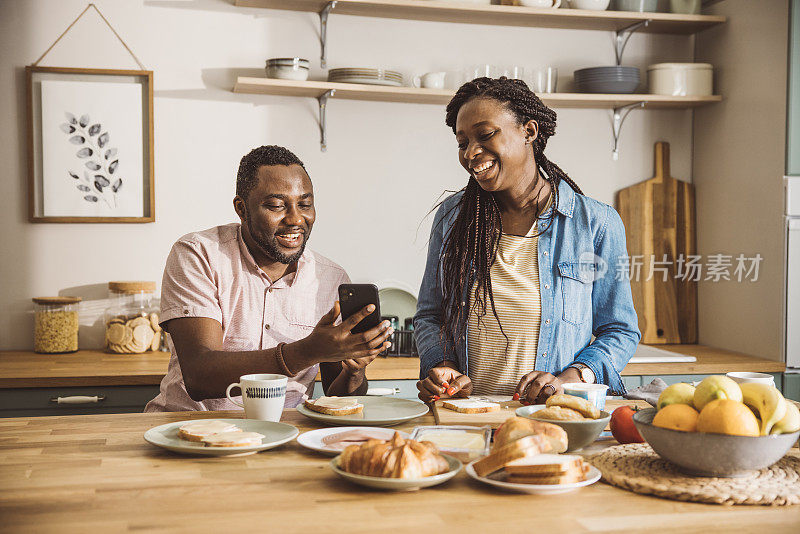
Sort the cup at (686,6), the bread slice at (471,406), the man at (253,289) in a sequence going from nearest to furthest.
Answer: the bread slice at (471,406)
the man at (253,289)
the cup at (686,6)

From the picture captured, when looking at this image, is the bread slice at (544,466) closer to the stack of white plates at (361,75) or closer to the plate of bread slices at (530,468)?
the plate of bread slices at (530,468)

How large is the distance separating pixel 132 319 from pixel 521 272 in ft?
5.74

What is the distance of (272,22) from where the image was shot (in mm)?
3295

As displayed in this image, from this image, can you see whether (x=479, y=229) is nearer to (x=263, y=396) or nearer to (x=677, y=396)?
(x=263, y=396)

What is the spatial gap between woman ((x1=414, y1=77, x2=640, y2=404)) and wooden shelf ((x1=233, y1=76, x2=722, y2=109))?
115cm

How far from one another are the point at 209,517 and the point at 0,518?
264 mm

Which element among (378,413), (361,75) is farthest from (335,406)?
(361,75)

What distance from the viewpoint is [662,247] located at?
363 centimetres

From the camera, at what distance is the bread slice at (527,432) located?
47.2 inches

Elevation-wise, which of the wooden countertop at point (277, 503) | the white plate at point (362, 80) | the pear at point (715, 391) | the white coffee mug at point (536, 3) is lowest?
the wooden countertop at point (277, 503)

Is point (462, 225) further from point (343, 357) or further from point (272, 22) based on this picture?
point (272, 22)

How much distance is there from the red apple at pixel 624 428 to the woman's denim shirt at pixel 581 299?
564 mm

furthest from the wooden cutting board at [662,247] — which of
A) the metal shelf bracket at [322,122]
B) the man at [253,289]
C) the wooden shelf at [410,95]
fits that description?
the man at [253,289]

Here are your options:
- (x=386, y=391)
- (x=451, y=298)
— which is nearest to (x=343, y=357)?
(x=451, y=298)
